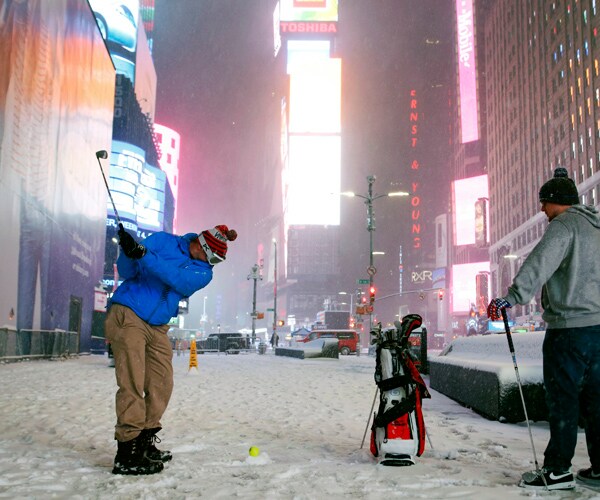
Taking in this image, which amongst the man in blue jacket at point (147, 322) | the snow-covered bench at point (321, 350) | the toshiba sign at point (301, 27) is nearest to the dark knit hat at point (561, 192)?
the man in blue jacket at point (147, 322)

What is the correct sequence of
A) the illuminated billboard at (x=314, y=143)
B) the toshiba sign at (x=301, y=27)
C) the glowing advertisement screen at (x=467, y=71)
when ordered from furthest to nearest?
the toshiba sign at (x=301, y=27) → the illuminated billboard at (x=314, y=143) → the glowing advertisement screen at (x=467, y=71)

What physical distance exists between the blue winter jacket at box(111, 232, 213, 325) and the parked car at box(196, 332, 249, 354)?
35.8 metres

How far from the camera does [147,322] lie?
15.2 ft

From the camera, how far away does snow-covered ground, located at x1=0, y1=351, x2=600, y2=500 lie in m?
3.94

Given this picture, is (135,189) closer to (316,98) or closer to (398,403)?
(398,403)

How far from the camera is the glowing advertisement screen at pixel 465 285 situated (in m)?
122

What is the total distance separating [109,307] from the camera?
4750 mm

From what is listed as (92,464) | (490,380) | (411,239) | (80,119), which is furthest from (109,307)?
(411,239)

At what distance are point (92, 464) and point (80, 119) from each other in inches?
1076

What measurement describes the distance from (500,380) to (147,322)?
4.60m

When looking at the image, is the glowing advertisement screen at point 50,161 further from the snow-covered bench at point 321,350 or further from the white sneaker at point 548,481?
the white sneaker at point 548,481

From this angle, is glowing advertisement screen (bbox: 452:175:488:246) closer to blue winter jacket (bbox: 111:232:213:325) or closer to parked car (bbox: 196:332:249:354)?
parked car (bbox: 196:332:249:354)

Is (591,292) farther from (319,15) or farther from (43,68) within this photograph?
(319,15)

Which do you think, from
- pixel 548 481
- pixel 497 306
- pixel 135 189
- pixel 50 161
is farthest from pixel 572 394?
pixel 135 189
